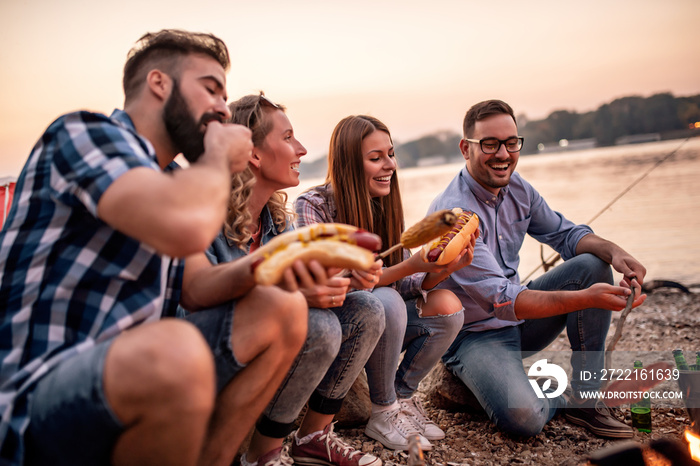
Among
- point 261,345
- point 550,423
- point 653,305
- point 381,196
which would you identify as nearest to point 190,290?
point 261,345

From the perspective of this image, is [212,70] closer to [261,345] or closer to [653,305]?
[261,345]

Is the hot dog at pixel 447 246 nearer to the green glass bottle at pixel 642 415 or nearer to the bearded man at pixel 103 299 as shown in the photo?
the bearded man at pixel 103 299

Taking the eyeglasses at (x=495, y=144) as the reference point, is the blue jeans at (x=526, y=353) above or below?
below

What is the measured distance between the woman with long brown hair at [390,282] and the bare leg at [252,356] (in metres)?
0.76

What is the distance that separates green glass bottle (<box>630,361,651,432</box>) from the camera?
11.0ft

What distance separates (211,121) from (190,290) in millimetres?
764

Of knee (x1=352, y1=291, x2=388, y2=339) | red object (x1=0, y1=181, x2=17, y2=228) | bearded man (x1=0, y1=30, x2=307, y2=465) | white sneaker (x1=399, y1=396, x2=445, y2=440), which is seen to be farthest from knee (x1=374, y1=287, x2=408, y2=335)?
red object (x1=0, y1=181, x2=17, y2=228)

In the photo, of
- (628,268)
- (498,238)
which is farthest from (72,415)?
(628,268)

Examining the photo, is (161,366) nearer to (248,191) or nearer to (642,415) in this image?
(248,191)

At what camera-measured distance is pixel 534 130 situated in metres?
11.8

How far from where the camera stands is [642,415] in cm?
336

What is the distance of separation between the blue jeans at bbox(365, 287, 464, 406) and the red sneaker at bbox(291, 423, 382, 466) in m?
0.46

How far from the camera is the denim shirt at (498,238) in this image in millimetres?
3592

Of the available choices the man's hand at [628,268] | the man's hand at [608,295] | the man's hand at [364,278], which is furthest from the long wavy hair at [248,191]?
the man's hand at [628,268]
